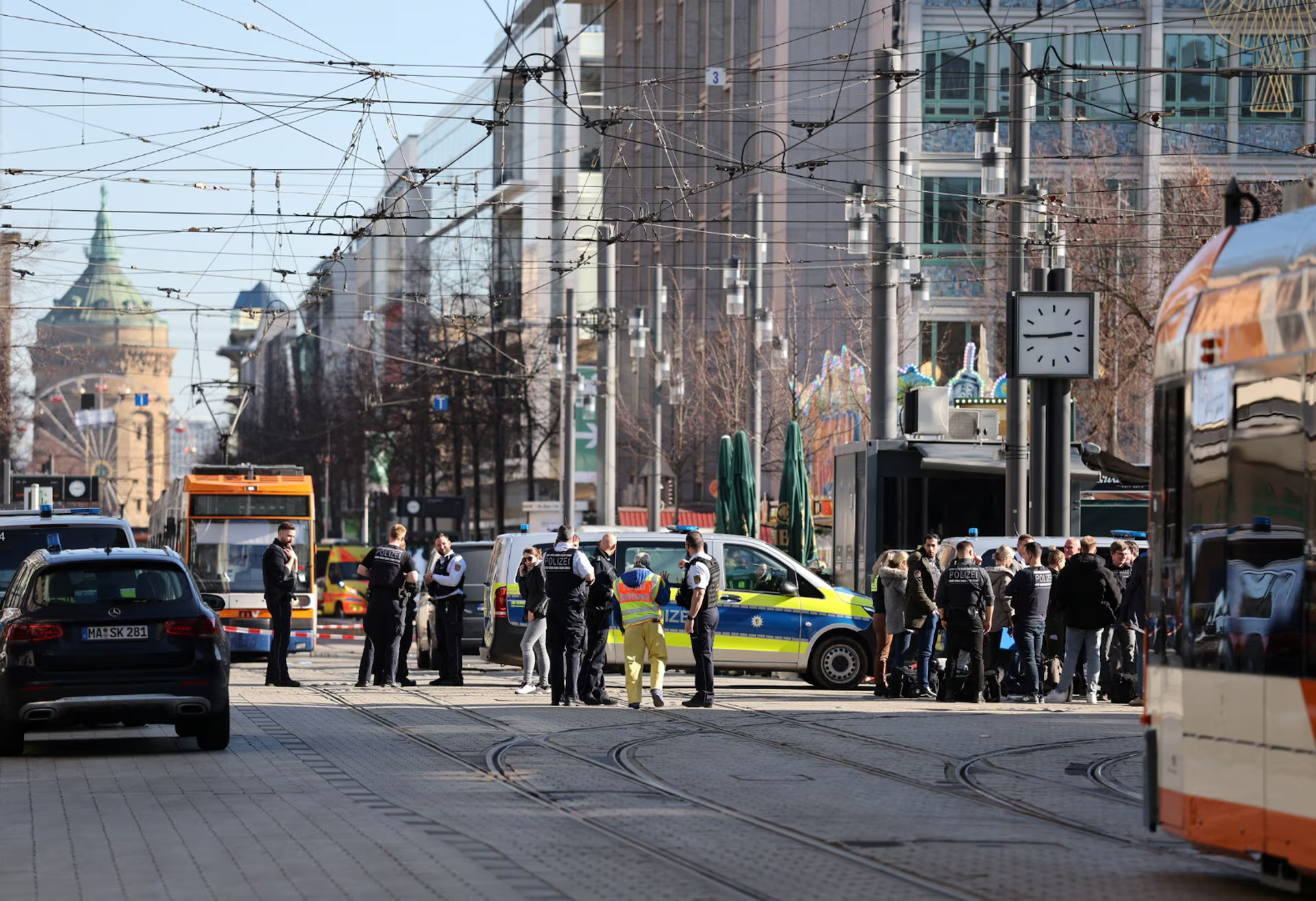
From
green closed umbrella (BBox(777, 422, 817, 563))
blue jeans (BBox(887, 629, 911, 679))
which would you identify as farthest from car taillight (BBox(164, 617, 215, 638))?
green closed umbrella (BBox(777, 422, 817, 563))

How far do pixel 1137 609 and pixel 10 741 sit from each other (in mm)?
11237

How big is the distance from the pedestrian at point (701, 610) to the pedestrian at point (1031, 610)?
128 inches

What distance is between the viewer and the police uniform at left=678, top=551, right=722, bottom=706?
20.2m

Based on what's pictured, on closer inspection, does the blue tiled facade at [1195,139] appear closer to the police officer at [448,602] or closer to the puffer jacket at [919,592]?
the puffer jacket at [919,592]

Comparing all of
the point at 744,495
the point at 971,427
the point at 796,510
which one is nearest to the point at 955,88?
the point at 744,495

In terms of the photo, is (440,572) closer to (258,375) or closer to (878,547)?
(878,547)

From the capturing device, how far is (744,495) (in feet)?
127

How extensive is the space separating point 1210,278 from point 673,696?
13.4 m

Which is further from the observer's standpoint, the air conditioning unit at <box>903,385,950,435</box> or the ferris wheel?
the ferris wheel

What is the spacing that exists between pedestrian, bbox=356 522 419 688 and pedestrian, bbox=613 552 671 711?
3510 millimetres

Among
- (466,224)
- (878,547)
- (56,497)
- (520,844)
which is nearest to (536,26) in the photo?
(466,224)

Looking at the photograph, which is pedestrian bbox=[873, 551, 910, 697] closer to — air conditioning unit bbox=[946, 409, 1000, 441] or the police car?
the police car

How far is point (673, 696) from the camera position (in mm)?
22172

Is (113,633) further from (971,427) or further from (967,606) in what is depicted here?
(971,427)
